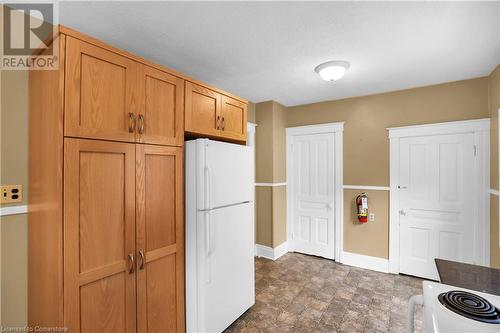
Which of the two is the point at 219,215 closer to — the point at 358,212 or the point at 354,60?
the point at 354,60

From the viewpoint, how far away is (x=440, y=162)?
3139 millimetres

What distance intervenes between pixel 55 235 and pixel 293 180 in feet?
11.3

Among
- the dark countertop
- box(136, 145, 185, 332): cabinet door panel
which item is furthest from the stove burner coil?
box(136, 145, 185, 332): cabinet door panel

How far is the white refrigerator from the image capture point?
1949 millimetres

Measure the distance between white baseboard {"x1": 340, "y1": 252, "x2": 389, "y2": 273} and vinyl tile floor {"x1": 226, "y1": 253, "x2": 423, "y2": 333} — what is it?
0.09m

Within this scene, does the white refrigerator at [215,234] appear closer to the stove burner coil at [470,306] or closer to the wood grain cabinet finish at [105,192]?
the wood grain cabinet finish at [105,192]

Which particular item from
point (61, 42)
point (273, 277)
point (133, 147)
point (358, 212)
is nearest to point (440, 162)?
point (358, 212)

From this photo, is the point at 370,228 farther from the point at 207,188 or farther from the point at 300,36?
the point at 300,36

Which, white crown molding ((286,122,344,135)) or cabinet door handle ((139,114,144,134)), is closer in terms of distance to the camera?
cabinet door handle ((139,114,144,134))

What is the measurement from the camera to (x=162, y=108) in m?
1.81

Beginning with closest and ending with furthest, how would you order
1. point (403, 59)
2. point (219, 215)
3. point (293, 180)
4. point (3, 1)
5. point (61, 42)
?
point (61, 42) → point (3, 1) → point (219, 215) → point (403, 59) → point (293, 180)

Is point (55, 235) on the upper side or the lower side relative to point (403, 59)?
lower

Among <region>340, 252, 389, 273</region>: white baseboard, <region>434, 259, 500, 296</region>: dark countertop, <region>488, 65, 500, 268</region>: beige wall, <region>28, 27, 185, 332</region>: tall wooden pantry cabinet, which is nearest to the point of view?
<region>434, 259, 500, 296</region>: dark countertop
